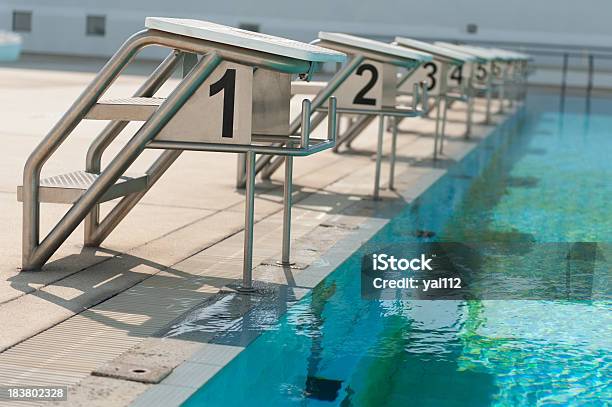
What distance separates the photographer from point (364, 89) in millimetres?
8672

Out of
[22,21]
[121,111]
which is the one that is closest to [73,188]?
[121,111]

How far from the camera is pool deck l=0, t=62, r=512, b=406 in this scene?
421cm

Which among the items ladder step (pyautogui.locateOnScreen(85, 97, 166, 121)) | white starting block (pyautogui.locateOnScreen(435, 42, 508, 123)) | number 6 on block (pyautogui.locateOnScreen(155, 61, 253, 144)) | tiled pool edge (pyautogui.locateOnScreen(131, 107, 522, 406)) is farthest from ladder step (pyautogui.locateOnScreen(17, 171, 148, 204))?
white starting block (pyautogui.locateOnScreen(435, 42, 508, 123))

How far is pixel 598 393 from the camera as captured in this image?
425 centimetres

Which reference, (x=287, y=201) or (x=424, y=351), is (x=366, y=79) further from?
(x=424, y=351)

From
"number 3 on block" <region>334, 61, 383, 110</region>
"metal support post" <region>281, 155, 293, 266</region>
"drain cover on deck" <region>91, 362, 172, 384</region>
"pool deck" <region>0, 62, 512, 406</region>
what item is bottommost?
"pool deck" <region>0, 62, 512, 406</region>

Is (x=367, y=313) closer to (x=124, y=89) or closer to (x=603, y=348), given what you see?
(x=603, y=348)

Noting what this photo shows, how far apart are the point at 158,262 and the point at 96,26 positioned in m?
31.3

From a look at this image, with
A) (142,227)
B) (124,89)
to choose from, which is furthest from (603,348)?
(124,89)

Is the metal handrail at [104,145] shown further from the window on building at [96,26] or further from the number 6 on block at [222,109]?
the window on building at [96,26]

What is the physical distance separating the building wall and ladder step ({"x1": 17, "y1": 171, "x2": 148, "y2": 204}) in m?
28.5

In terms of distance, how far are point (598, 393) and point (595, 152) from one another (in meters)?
10.3

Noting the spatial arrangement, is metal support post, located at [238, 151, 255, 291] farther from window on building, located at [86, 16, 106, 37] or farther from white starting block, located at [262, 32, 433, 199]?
window on building, located at [86, 16, 106, 37]

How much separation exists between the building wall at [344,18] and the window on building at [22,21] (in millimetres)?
188
